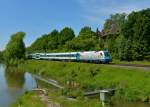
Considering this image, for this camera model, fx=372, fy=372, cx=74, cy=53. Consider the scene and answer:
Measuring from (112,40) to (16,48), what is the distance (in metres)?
48.5

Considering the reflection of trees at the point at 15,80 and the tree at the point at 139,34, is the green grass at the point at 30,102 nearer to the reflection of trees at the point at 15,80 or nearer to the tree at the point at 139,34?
the reflection of trees at the point at 15,80

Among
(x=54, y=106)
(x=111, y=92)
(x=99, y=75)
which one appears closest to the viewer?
(x=54, y=106)

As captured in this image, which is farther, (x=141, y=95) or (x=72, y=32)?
(x=72, y=32)

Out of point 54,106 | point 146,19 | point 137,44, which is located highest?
point 146,19

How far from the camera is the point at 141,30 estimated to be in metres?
71.3

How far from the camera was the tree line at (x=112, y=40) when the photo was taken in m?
70.8

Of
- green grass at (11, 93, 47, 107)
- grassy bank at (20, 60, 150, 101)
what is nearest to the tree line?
grassy bank at (20, 60, 150, 101)

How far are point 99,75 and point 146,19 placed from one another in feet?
78.2

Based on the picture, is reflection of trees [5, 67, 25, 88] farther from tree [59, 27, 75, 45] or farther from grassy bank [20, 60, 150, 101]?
tree [59, 27, 75, 45]

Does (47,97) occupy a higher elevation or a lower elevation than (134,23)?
lower

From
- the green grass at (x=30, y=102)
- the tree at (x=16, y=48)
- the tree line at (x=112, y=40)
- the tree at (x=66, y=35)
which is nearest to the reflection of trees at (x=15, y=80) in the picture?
the tree line at (x=112, y=40)

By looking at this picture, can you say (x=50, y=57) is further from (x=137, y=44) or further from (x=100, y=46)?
(x=137, y=44)

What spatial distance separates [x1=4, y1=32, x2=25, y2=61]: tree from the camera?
13338 cm

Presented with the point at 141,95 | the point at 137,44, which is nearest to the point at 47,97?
the point at 141,95
